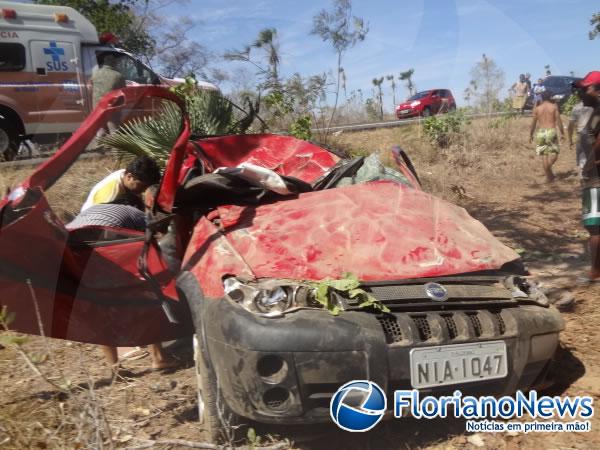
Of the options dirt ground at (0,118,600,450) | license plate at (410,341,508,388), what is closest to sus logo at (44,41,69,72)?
dirt ground at (0,118,600,450)

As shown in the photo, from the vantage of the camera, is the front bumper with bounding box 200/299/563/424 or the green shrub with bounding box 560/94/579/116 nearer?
the front bumper with bounding box 200/299/563/424

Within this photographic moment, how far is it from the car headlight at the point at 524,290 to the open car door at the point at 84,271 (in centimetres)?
165

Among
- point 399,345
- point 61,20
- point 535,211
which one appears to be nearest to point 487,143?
point 535,211

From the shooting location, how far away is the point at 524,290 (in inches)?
104

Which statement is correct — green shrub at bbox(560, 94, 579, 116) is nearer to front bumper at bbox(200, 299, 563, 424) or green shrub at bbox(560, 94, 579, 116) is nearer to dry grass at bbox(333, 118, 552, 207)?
dry grass at bbox(333, 118, 552, 207)

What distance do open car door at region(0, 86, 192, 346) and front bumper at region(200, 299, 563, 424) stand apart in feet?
2.34

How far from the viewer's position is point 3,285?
8.04 ft

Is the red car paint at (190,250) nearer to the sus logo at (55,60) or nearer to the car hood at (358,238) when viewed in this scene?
the car hood at (358,238)

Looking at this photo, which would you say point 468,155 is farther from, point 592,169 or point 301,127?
point 592,169

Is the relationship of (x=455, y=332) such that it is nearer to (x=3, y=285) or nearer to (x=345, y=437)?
(x=345, y=437)

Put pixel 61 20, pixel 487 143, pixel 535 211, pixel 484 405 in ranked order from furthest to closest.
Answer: pixel 487 143 < pixel 61 20 < pixel 535 211 < pixel 484 405

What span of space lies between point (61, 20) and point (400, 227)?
10.2 metres
